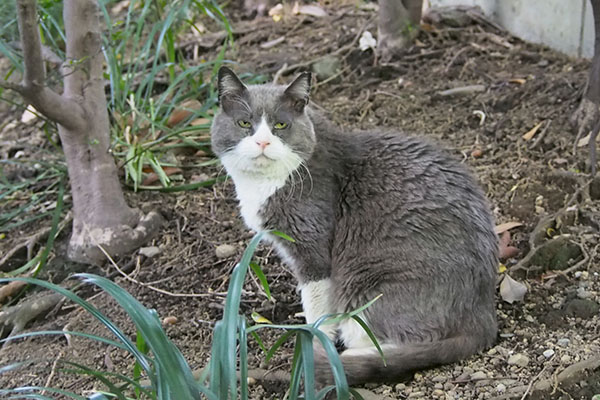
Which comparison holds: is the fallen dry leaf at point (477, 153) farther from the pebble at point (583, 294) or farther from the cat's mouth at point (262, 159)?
the cat's mouth at point (262, 159)

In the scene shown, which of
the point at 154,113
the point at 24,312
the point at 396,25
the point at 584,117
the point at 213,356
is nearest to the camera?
the point at 213,356

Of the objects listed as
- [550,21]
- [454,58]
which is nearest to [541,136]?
[454,58]

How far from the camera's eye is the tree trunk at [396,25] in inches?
193

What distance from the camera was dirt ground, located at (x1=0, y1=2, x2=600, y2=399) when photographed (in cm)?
268

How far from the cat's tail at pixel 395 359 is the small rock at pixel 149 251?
4.56 ft

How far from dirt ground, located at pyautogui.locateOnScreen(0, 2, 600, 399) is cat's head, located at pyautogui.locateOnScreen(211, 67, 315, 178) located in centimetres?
71

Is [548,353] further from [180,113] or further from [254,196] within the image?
[180,113]

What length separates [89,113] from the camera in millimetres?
3570

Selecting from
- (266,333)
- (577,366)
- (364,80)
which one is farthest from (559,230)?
(364,80)

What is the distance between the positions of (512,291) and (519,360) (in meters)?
0.45

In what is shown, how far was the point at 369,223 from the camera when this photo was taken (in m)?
2.87

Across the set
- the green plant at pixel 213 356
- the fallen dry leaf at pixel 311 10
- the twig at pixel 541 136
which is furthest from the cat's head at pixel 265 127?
the fallen dry leaf at pixel 311 10

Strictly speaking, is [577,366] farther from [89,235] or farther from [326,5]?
[326,5]

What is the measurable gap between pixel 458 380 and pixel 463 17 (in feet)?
11.5
